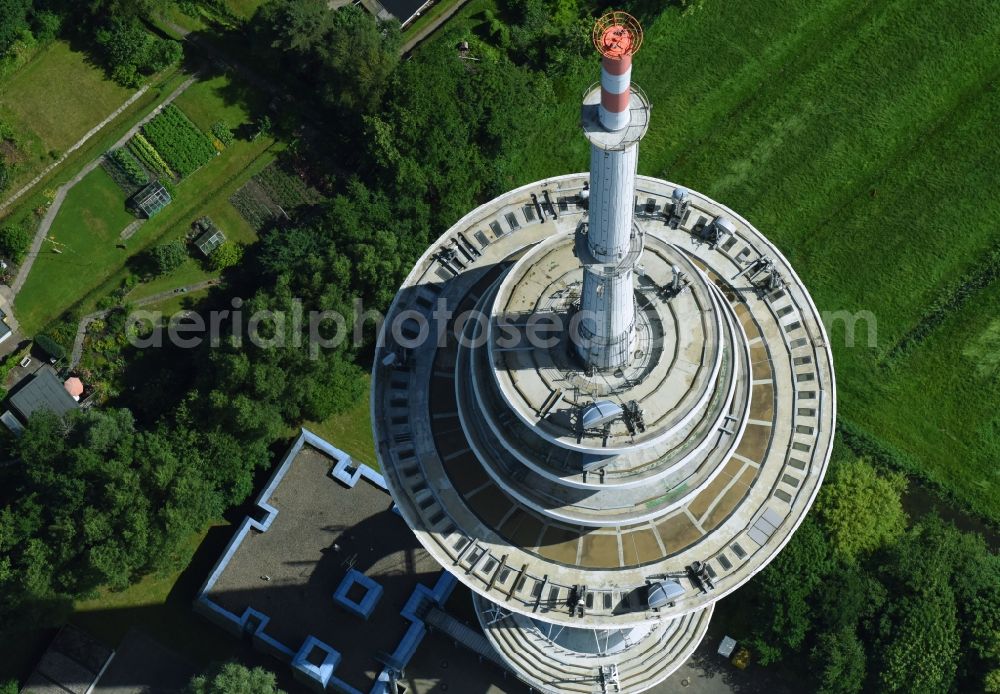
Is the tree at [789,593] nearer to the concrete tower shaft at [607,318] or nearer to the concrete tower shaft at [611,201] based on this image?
the concrete tower shaft at [607,318]

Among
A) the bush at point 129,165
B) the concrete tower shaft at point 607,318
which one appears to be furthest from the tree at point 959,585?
the bush at point 129,165

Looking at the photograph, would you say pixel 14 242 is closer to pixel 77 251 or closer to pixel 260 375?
pixel 77 251

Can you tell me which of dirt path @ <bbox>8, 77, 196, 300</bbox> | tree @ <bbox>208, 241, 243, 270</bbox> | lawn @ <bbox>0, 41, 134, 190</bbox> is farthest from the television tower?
lawn @ <bbox>0, 41, 134, 190</bbox>

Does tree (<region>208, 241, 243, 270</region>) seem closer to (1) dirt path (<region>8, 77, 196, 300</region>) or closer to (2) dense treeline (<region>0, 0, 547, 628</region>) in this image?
(2) dense treeline (<region>0, 0, 547, 628</region>)

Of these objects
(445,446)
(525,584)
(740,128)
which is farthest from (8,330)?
(740,128)

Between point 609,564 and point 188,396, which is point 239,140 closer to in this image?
point 188,396

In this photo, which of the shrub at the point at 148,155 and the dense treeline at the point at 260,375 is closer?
the dense treeline at the point at 260,375

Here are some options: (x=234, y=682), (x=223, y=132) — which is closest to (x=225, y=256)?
(x=223, y=132)
